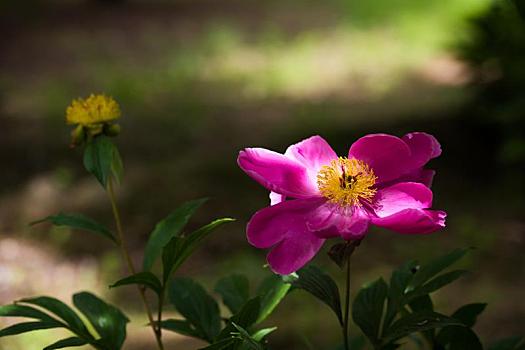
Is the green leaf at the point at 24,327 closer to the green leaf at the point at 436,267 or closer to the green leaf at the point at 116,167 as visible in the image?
the green leaf at the point at 116,167

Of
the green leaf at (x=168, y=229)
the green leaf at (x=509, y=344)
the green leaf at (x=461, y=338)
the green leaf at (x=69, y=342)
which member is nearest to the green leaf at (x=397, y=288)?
the green leaf at (x=461, y=338)

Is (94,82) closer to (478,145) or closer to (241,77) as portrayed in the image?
(241,77)

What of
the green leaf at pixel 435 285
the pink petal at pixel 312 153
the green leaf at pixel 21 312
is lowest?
the green leaf at pixel 435 285

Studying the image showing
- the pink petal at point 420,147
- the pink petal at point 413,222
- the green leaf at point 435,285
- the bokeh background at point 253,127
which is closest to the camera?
the pink petal at point 413,222

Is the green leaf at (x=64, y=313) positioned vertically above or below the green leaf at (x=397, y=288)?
above

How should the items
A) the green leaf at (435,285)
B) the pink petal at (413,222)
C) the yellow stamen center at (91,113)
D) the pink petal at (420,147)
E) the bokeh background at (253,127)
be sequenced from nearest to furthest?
1. the pink petal at (413,222)
2. the pink petal at (420,147)
3. the green leaf at (435,285)
4. the yellow stamen center at (91,113)
5. the bokeh background at (253,127)

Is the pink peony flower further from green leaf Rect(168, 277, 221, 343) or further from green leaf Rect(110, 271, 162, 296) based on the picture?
green leaf Rect(168, 277, 221, 343)

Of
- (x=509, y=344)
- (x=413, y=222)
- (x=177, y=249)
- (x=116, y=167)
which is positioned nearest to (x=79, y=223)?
(x=116, y=167)

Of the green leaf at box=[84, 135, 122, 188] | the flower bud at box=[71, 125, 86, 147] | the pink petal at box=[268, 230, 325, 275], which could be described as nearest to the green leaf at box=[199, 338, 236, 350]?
the pink petal at box=[268, 230, 325, 275]

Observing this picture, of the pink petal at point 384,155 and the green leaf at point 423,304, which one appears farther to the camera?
the green leaf at point 423,304
